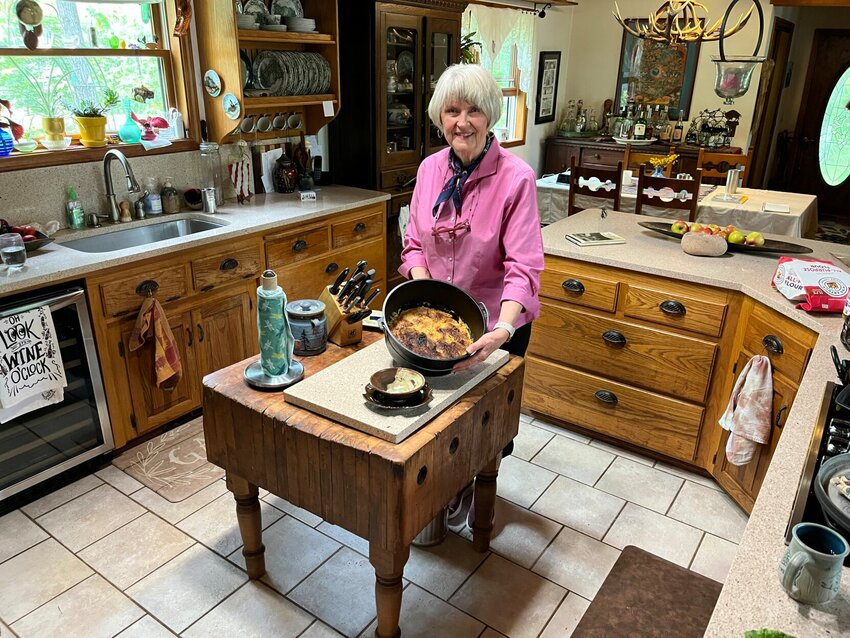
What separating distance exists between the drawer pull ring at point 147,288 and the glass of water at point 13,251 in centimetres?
41

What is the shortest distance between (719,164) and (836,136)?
8.61ft

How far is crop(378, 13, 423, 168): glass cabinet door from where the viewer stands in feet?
12.7

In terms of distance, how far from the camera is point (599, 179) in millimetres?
4258

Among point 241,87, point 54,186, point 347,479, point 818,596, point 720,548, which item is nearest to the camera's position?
point 818,596

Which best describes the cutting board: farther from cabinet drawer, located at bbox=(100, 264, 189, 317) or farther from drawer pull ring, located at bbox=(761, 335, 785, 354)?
cabinet drawer, located at bbox=(100, 264, 189, 317)

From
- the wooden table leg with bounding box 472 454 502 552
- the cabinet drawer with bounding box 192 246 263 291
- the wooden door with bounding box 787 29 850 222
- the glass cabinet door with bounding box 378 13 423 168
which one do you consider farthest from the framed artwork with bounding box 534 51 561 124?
the wooden table leg with bounding box 472 454 502 552

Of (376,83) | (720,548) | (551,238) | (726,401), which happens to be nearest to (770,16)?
(376,83)

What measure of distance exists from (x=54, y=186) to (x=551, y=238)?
230cm

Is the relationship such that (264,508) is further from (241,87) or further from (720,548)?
(241,87)

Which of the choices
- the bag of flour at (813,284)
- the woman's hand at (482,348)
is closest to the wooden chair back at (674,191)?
the bag of flour at (813,284)

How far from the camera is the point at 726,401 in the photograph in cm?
253

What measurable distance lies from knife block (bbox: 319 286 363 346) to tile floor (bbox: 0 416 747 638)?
0.82 meters

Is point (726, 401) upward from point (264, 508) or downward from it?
upward

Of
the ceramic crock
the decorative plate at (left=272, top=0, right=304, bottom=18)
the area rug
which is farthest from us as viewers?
the decorative plate at (left=272, top=0, right=304, bottom=18)
